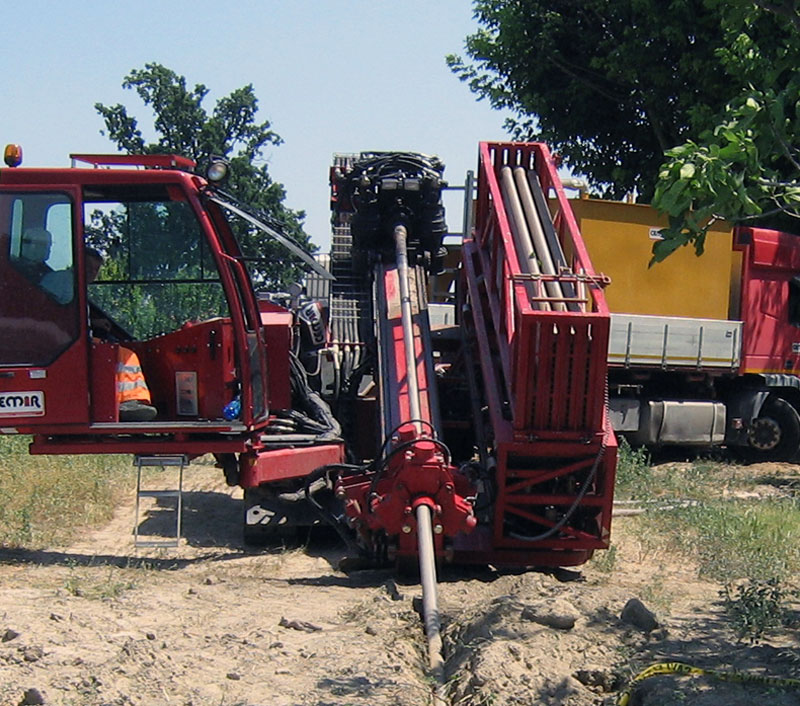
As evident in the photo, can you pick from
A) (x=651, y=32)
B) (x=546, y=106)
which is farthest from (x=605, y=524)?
(x=546, y=106)

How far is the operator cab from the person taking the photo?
25.9 feet

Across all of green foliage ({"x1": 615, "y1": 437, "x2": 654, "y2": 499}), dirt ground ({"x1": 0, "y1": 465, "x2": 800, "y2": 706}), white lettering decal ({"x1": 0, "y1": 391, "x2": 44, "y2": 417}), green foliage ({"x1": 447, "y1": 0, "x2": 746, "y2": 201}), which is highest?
green foliage ({"x1": 447, "y1": 0, "x2": 746, "y2": 201})

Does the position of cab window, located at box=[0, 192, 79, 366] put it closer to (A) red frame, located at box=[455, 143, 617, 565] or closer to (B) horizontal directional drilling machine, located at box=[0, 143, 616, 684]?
(B) horizontal directional drilling machine, located at box=[0, 143, 616, 684]

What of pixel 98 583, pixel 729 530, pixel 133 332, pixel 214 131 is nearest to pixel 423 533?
pixel 98 583

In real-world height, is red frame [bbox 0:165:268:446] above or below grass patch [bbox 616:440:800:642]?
above

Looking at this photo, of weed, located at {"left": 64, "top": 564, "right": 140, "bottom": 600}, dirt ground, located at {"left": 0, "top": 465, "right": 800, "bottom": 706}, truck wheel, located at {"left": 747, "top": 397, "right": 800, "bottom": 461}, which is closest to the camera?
dirt ground, located at {"left": 0, "top": 465, "right": 800, "bottom": 706}

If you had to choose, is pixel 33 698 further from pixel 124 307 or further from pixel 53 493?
pixel 53 493

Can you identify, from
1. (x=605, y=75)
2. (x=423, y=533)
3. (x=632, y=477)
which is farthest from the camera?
(x=605, y=75)

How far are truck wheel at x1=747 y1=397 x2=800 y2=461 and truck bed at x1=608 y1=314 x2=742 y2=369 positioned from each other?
1.22 m

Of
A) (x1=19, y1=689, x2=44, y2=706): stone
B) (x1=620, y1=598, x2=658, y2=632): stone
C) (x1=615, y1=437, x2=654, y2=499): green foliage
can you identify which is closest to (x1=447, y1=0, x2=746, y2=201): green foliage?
(x1=615, y1=437, x2=654, y2=499): green foliage

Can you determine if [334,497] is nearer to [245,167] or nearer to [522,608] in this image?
[522,608]

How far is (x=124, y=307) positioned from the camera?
853 centimetres

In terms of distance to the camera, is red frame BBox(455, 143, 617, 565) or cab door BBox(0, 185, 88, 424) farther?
cab door BBox(0, 185, 88, 424)

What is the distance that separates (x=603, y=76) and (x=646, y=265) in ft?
18.6
